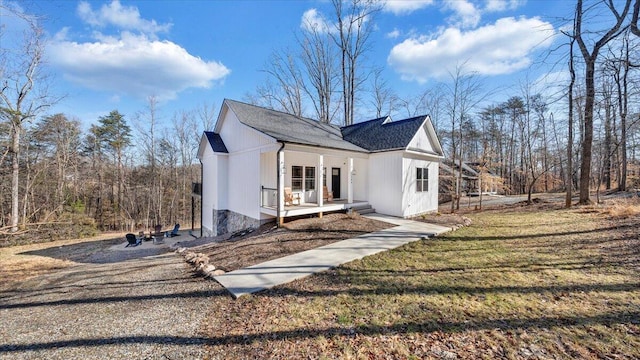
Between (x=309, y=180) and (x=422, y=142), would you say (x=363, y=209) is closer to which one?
(x=309, y=180)

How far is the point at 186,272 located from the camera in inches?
231

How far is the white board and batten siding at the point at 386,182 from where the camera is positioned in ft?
36.2

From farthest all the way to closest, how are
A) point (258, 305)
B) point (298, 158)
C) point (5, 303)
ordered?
point (298, 158) → point (5, 303) → point (258, 305)

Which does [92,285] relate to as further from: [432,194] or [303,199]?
[432,194]

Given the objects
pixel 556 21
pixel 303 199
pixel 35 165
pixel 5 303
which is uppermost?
pixel 556 21

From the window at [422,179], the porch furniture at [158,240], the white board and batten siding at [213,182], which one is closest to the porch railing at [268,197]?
the white board and batten siding at [213,182]

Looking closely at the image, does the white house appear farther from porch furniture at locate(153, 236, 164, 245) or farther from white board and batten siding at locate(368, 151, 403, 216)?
porch furniture at locate(153, 236, 164, 245)

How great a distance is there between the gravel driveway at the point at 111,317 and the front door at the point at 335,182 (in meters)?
8.39

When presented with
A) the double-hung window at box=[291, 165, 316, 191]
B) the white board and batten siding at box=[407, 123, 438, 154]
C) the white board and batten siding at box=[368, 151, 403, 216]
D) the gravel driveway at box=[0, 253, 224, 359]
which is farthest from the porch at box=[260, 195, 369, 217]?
the white board and batten siding at box=[407, 123, 438, 154]

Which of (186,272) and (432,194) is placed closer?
(186,272)

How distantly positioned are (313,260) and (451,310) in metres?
3.07

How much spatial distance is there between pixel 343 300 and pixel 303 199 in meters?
7.78

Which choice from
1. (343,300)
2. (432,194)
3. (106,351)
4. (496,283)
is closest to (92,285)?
(106,351)

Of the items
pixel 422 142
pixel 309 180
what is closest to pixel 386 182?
pixel 422 142
